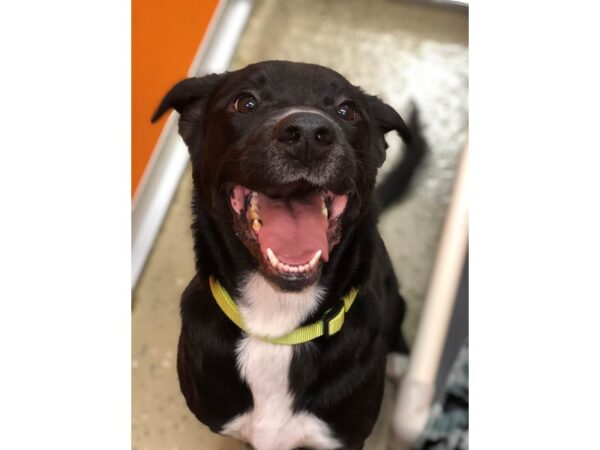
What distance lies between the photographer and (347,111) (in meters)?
1.19

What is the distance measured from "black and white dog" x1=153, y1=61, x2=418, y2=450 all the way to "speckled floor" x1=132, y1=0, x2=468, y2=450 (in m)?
0.07

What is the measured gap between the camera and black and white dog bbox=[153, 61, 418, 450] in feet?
3.48

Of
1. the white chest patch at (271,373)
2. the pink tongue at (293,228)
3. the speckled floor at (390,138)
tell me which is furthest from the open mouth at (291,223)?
the speckled floor at (390,138)

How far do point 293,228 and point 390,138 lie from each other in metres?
0.65

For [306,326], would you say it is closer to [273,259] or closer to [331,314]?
[331,314]

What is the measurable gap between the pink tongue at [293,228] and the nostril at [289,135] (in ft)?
0.42

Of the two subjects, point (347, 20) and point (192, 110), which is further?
point (347, 20)

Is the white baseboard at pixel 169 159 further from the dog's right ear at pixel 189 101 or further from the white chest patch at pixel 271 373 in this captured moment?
the white chest patch at pixel 271 373
